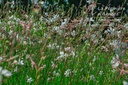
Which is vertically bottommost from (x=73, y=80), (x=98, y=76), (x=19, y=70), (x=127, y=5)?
(x=127, y=5)

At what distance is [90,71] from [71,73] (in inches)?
21.3

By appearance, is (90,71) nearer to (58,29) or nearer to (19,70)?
(58,29)

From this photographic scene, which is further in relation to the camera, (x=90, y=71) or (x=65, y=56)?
(x=90, y=71)

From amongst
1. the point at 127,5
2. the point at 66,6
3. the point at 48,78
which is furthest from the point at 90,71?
the point at 127,5

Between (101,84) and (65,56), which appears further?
(101,84)

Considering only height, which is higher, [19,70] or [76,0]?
[19,70]

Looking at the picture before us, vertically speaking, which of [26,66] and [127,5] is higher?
[26,66]

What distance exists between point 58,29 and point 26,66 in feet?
1.60

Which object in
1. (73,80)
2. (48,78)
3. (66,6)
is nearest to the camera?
(48,78)

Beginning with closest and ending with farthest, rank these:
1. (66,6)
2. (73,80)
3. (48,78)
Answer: (48,78) < (73,80) < (66,6)

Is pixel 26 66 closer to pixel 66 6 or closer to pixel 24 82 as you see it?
pixel 24 82

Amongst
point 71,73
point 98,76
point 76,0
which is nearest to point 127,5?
point 76,0

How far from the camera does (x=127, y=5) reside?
7934 mm

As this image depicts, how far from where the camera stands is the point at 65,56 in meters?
2.93
